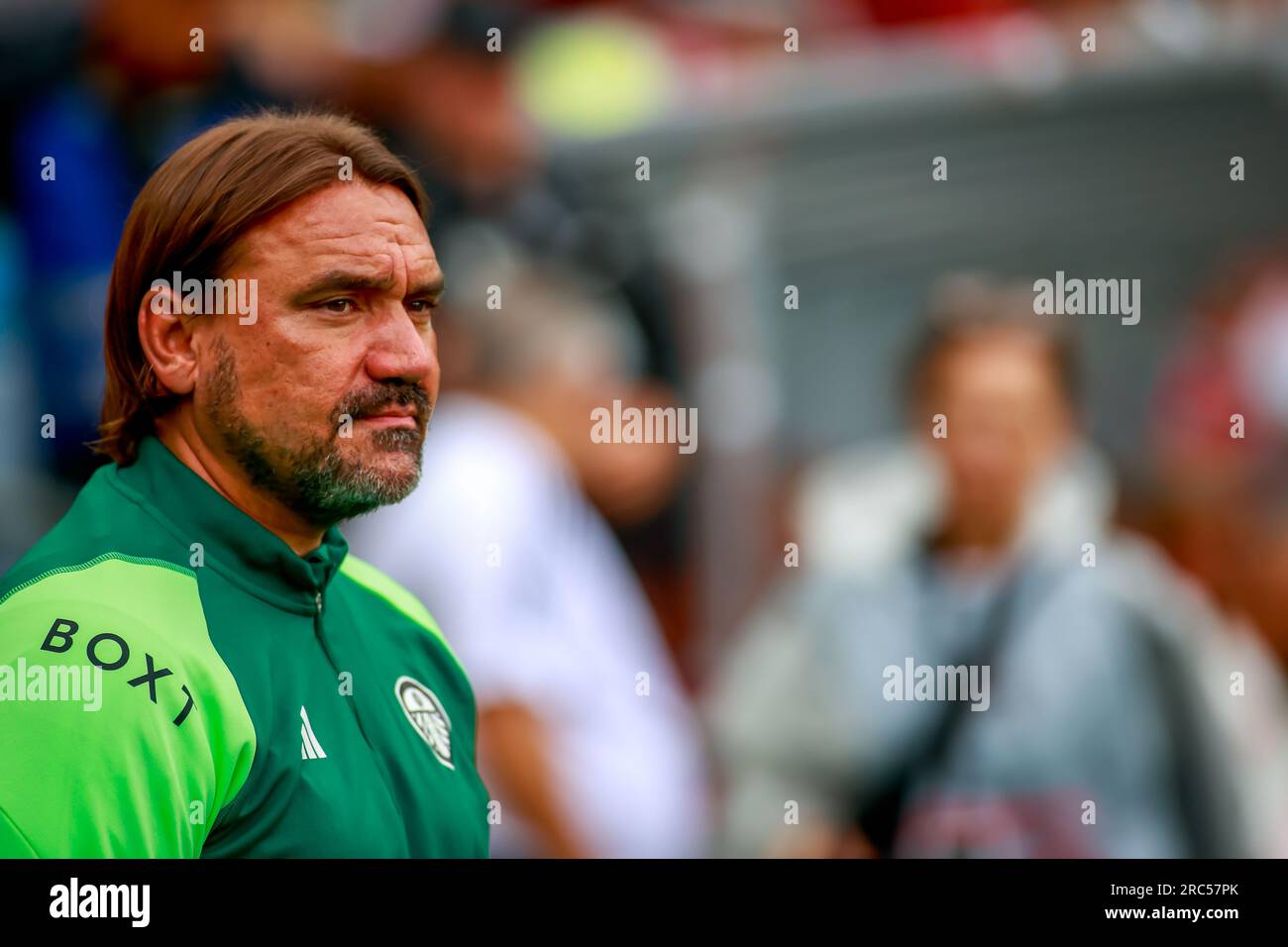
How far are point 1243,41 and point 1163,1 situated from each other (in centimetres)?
25

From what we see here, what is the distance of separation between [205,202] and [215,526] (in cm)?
27

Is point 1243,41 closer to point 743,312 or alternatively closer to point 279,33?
point 743,312

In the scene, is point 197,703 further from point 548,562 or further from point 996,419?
point 996,419

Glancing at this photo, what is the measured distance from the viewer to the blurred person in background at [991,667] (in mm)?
3580

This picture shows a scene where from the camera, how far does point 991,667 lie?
368 cm

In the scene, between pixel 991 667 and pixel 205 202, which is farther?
pixel 991 667

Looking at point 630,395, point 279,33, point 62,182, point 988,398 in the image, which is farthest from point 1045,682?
point 279,33

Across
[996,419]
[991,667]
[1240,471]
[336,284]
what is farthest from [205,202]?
[1240,471]

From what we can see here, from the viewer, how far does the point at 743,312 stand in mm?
4758

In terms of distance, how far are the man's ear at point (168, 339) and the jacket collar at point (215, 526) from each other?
0.07m

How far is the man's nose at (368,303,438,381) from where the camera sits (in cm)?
150

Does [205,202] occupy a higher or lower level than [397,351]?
higher

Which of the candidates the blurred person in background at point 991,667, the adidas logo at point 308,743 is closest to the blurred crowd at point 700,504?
the blurred person in background at point 991,667

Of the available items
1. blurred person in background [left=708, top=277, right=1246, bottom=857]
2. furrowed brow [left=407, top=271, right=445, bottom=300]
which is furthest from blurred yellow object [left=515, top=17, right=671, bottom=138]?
furrowed brow [left=407, top=271, right=445, bottom=300]
